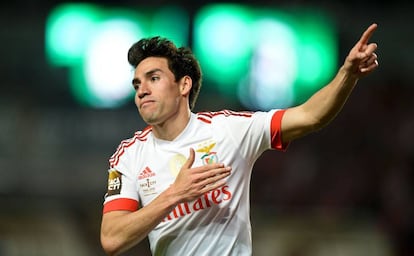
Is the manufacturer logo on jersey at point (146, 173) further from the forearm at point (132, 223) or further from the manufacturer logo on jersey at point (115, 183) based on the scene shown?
the forearm at point (132, 223)

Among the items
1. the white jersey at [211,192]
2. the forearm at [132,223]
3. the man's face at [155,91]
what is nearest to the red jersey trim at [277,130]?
the white jersey at [211,192]

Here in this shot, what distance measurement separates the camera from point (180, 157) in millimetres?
5168

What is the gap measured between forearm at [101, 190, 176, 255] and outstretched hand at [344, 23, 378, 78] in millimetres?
1287

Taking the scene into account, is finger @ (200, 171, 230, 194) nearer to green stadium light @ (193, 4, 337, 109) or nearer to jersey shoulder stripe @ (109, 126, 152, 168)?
jersey shoulder stripe @ (109, 126, 152, 168)

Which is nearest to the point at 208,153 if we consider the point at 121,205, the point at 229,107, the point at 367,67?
the point at 121,205

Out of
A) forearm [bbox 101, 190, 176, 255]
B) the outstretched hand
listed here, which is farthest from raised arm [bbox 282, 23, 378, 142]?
forearm [bbox 101, 190, 176, 255]

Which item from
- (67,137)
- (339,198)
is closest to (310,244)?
(339,198)

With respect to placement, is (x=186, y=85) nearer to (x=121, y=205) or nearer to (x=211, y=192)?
(x=211, y=192)

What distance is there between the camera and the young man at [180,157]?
4.89 m

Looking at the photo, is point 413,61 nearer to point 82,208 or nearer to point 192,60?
point 82,208

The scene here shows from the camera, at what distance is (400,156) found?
10.7m

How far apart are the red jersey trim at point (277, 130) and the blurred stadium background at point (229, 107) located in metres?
5.18

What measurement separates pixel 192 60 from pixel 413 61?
699 cm

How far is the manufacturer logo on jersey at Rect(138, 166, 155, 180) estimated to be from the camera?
518cm
